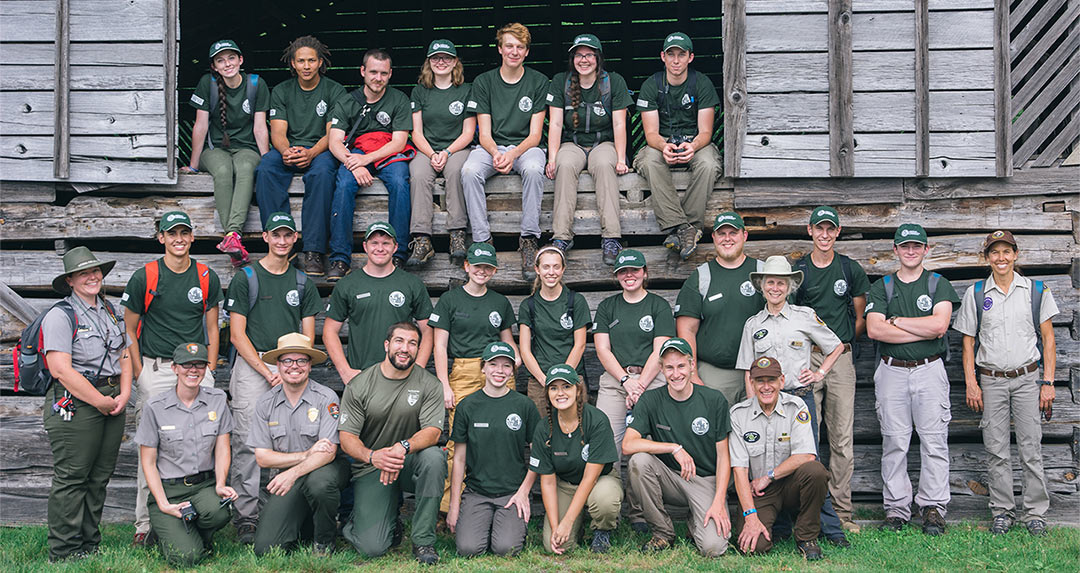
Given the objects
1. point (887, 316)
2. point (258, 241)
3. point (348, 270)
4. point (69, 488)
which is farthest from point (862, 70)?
point (69, 488)

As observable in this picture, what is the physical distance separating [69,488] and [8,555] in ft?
2.19

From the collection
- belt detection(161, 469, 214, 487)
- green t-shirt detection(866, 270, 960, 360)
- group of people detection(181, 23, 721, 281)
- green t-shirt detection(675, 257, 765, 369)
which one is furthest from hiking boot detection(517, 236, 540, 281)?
belt detection(161, 469, 214, 487)

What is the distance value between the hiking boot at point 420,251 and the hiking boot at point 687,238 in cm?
212

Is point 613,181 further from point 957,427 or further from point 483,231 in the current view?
point 957,427

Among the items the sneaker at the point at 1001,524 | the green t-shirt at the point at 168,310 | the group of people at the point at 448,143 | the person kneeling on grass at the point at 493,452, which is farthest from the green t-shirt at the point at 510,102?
the sneaker at the point at 1001,524

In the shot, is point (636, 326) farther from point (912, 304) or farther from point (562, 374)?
point (912, 304)

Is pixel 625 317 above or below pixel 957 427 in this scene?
above

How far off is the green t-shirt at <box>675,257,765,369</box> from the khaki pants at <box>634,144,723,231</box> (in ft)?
2.24

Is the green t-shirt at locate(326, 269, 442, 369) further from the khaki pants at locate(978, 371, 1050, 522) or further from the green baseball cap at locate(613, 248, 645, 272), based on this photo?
the khaki pants at locate(978, 371, 1050, 522)

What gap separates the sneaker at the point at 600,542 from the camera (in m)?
6.36

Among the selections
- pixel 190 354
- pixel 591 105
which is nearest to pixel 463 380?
pixel 190 354

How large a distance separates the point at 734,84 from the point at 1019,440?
3.68 metres

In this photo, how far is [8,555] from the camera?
6410 millimetres

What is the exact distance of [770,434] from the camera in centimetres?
643
